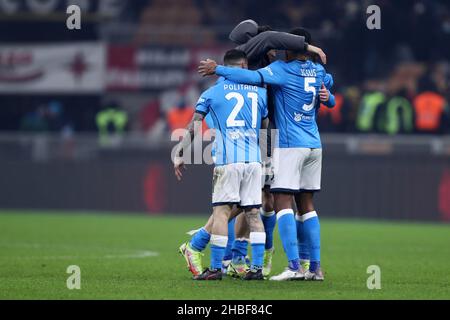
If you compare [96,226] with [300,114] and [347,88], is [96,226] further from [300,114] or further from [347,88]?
[300,114]

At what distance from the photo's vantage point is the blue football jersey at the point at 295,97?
33.2ft

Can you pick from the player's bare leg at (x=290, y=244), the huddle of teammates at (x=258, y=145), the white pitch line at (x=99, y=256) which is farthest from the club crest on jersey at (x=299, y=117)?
the white pitch line at (x=99, y=256)

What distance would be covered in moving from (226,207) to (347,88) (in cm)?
1261

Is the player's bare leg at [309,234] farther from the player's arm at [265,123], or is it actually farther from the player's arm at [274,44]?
the player's arm at [274,44]

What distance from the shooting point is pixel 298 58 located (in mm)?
10211

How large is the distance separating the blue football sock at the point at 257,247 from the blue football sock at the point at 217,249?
241 millimetres

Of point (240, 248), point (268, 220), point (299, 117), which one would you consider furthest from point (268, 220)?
point (299, 117)

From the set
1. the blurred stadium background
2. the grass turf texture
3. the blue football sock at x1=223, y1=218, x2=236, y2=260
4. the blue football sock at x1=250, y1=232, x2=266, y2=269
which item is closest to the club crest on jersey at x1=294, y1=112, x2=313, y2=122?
the blue football sock at x1=250, y1=232, x2=266, y2=269

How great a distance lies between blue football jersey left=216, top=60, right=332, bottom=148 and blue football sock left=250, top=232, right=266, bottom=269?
0.83 meters

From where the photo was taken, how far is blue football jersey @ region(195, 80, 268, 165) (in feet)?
32.8

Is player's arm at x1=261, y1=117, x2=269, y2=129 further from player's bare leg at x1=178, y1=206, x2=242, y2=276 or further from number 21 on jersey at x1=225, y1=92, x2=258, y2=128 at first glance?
player's bare leg at x1=178, y1=206, x2=242, y2=276

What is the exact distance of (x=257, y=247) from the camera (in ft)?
32.9

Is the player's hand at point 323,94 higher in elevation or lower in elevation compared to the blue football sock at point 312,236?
higher
